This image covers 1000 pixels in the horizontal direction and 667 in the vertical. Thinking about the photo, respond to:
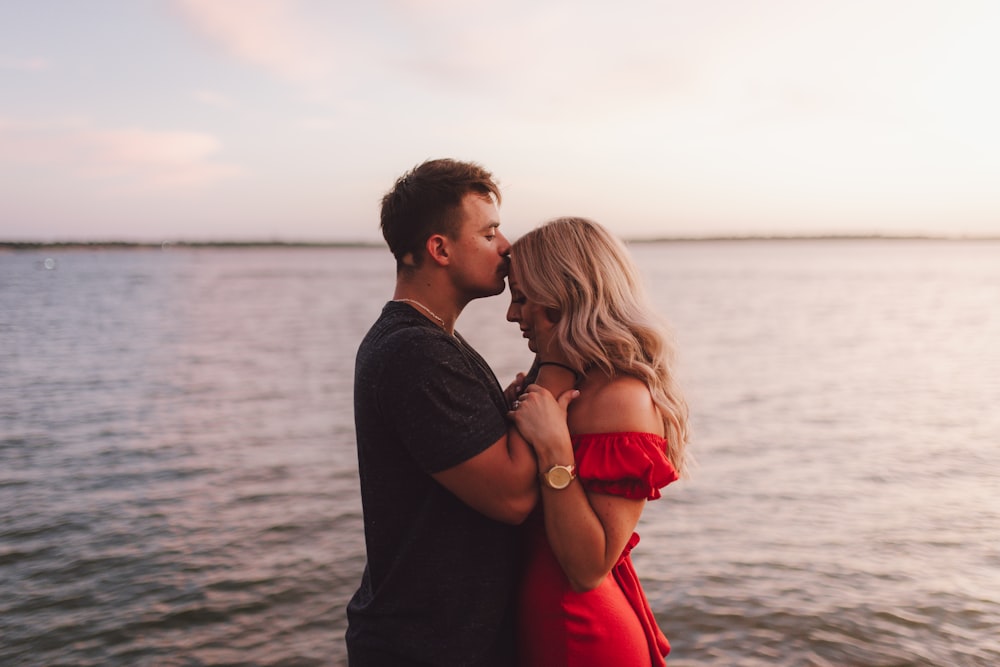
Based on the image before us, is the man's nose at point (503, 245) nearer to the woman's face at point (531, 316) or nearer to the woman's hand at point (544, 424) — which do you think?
the woman's face at point (531, 316)

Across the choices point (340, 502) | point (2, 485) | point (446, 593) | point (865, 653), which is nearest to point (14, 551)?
point (2, 485)

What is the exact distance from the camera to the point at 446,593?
96.9 inches

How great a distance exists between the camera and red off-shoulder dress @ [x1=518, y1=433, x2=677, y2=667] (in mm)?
2455

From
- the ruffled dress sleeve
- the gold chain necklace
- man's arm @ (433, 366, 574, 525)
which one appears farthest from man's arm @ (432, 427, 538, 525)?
the gold chain necklace

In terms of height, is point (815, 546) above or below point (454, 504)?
below

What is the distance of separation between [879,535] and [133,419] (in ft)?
37.4

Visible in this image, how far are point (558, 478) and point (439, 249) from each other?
2.86 feet

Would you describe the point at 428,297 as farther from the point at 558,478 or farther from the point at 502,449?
the point at 558,478

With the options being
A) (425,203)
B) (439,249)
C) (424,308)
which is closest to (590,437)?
(424,308)

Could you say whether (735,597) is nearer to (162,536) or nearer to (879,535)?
(879,535)

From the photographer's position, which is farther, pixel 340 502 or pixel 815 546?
pixel 340 502

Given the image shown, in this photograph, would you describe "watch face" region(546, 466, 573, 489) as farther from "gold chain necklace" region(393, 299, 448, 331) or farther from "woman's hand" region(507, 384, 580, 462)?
"gold chain necklace" region(393, 299, 448, 331)

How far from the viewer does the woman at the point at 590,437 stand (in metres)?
2.43

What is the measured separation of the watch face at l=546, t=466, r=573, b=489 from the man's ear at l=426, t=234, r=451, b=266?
807mm
